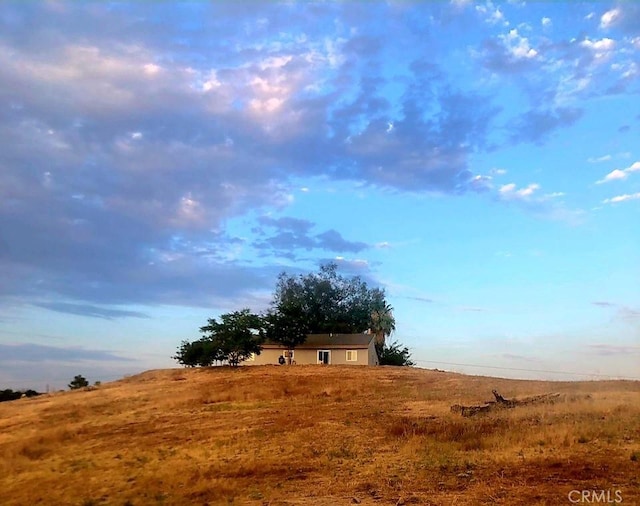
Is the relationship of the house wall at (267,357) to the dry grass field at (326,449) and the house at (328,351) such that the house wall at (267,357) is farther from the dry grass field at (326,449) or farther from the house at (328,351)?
the dry grass field at (326,449)

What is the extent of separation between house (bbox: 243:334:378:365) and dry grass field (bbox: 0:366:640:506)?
23.0m

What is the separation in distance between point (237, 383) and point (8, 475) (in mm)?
21037

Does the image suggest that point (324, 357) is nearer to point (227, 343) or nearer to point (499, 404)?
point (227, 343)

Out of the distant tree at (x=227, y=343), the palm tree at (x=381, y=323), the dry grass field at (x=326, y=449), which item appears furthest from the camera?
the palm tree at (x=381, y=323)

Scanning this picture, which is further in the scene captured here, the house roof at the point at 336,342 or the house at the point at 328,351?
the house roof at the point at 336,342

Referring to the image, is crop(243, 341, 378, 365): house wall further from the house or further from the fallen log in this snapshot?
the fallen log

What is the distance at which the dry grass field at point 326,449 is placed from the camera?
44.7 ft

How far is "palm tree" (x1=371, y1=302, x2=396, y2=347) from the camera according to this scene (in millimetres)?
71125

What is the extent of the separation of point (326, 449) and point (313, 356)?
4030cm

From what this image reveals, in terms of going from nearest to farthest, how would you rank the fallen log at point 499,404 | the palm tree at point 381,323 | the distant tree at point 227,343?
the fallen log at point 499,404 < the distant tree at point 227,343 < the palm tree at point 381,323

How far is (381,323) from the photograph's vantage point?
233 ft

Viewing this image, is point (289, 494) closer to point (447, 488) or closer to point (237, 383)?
point (447, 488)

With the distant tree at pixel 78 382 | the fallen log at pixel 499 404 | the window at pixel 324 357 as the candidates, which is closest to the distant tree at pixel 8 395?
the distant tree at pixel 78 382

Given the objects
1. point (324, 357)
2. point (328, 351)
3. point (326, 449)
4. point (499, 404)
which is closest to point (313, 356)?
point (324, 357)
